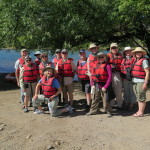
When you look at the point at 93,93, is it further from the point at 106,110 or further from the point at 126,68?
the point at 126,68

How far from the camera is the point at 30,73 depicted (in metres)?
6.16

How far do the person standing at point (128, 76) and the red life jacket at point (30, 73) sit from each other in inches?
93.5

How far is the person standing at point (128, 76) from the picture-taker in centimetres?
571

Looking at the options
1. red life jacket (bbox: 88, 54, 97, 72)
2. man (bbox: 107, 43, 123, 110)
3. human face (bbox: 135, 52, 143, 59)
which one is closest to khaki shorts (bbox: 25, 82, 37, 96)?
red life jacket (bbox: 88, 54, 97, 72)

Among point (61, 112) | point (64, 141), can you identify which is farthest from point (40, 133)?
point (61, 112)

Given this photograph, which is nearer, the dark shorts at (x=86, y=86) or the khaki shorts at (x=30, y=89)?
the dark shorts at (x=86, y=86)

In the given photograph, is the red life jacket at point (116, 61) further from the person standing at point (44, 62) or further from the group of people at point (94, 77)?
the person standing at point (44, 62)

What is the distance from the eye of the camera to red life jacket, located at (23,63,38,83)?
613 centimetres

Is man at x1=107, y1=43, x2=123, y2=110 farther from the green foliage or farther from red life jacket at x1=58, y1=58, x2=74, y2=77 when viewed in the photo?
the green foliage

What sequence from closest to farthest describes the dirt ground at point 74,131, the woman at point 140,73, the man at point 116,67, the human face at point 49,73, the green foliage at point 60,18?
the dirt ground at point 74,131 → the woman at point 140,73 → the human face at point 49,73 → the man at point 116,67 → the green foliage at point 60,18

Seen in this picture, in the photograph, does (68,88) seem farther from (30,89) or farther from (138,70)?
(138,70)

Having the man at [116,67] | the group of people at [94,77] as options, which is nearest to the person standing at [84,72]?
the group of people at [94,77]

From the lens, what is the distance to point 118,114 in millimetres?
5867

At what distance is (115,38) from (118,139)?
6.59 m
